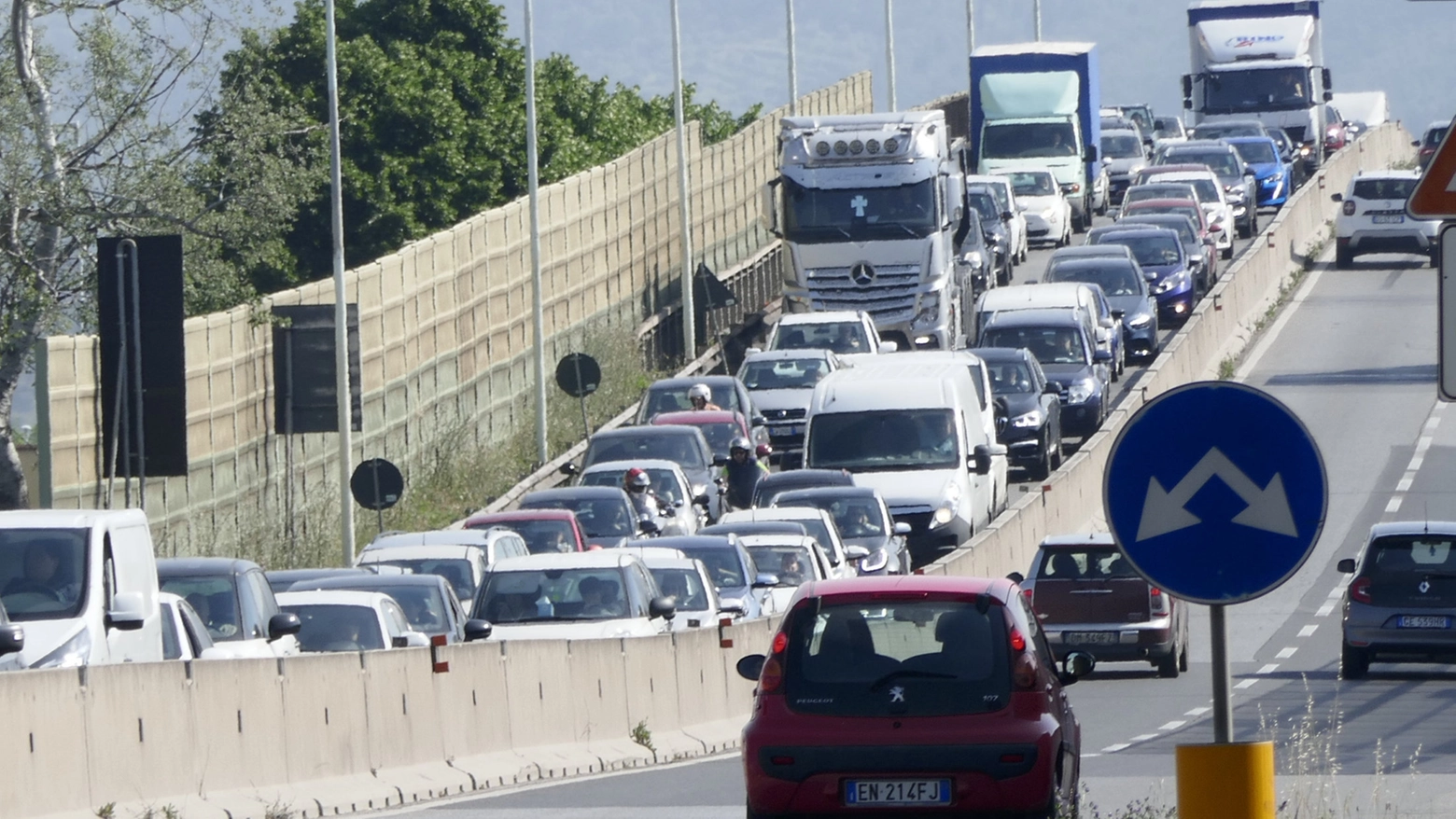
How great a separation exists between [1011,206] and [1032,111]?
4496mm

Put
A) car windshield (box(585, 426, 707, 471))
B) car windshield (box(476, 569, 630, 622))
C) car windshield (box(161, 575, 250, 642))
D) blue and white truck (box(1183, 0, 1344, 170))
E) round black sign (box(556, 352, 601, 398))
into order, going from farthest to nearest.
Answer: blue and white truck (box(1183, 0, 1344, 170)) → round black sign (box(556, 352, 601, 398)) → car windshield (box(585, 426, 707, 471)) → car windshield (box(476, 569, 630, 622)) → car windshield (box(161, 575, 250, 642))

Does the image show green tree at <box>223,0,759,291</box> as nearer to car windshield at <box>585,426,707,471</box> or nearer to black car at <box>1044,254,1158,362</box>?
black car at <box>1044,254,1158,362</box>

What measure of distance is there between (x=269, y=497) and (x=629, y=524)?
418 inches

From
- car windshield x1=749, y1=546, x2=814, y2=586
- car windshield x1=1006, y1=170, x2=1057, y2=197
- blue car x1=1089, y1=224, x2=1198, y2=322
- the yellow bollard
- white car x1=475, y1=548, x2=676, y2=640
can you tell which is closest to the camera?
the yellow bollard

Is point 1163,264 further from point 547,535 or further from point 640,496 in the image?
point 547,535

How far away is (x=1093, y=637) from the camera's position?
2572 cm

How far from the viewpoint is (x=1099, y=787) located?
15711 mm

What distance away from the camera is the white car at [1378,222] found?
57.2 m

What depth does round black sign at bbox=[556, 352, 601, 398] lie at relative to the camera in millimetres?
45094

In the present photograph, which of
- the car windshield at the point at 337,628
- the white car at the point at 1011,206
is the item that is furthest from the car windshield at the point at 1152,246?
the car windshield at the point at 337,628

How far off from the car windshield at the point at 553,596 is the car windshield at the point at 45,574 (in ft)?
21.4

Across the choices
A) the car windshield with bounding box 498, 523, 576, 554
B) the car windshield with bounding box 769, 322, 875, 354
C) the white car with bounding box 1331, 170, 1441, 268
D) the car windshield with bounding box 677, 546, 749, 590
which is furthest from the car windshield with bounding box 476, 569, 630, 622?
the white car with bounding box 1331, 170, 1441, 268

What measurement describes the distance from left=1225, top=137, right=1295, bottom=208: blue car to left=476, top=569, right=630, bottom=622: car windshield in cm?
4573

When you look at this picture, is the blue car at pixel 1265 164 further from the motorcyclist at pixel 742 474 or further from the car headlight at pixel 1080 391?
the motorcyclist at pixel 742 474
